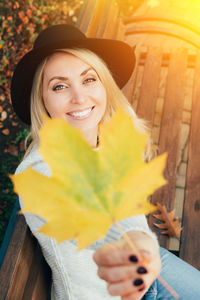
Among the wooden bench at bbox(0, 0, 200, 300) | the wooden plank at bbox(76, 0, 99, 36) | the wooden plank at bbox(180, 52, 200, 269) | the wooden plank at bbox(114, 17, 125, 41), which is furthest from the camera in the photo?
the wooden plank at bbox(114, 17, 125, 41)

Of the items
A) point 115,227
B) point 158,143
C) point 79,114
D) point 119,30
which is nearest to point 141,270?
point 115,227

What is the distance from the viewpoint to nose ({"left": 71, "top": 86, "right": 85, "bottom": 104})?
1.23 meters

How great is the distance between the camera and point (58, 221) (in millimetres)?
393

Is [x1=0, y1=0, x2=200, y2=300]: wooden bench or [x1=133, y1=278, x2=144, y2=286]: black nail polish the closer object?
[x1=133, y1=278, x2=144, y2=286]: black nail polish

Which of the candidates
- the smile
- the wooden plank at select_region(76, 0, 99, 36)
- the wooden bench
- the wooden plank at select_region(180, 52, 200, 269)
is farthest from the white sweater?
the wooden plank at select_region(76, 0, 99, 36)

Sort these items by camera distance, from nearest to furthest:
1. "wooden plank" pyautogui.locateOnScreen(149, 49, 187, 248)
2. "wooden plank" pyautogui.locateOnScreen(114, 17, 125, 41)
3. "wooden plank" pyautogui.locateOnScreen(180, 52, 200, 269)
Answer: "wooden plank" pyautogui.locateOnScreen(180, 52, 200, 269) → "wooden plank" pyautogui.locateOnScreen(149, 49, 187, 248) → "wooden plank" pyautogui.locateOnScreen(114, 17, 125, 41)

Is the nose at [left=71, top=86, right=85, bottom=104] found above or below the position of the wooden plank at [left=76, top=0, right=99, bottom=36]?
below

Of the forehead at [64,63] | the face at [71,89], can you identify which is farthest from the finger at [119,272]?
the forehead at [64,63]

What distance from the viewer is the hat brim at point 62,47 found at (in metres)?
1.26

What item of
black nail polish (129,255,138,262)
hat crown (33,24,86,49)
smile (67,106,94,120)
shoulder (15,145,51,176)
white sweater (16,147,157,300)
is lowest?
white sweater (16,147,157,300)

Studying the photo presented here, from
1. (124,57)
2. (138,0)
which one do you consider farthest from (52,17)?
(124,57)

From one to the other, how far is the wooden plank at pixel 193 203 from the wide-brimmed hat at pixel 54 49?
0.64 m

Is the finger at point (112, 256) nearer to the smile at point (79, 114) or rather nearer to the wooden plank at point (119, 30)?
the smile at point (79, 114)

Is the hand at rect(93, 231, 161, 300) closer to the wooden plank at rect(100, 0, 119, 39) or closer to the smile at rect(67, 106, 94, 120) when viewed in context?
the smile at rect(67, 106, 94, 120)
